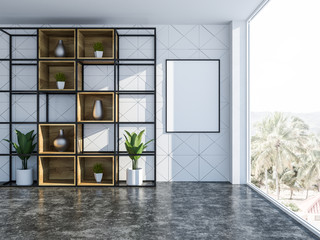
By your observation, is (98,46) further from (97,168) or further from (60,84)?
(97,168)

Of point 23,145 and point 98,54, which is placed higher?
point 98,54

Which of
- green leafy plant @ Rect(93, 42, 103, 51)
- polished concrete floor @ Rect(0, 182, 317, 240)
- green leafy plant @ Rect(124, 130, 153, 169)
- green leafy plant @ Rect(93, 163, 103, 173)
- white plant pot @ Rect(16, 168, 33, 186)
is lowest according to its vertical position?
polished concrete floor @ Rect(0, 182, 317, 240)

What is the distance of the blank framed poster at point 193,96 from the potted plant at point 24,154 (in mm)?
2044

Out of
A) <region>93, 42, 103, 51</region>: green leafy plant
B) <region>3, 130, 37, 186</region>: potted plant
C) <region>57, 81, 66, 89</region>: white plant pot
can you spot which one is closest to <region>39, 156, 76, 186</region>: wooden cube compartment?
<region>3, 130, 37, 186</region>: potted plant

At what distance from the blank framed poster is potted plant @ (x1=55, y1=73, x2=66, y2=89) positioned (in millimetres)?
1550

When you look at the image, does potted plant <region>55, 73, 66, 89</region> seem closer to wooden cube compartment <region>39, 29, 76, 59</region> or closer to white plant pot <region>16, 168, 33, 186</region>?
wooden cube compartment <region>39, 29, 76, 59</region>

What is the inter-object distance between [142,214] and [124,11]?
264 cm

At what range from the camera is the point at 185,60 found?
4508 millimetres

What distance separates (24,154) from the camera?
13.6 feet

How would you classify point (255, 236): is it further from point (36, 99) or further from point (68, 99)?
point (36, 99)

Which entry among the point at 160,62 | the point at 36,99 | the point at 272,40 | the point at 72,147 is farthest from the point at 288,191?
the point at 36,99

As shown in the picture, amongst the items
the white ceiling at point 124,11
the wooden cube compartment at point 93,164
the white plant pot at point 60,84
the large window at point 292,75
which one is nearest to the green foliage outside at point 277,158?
the large window at point 292,75

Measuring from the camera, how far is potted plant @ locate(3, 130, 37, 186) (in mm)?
→ 4137

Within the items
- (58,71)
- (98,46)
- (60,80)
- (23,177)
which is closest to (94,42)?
(98,46)
